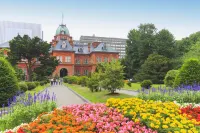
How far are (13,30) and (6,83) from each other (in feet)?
227

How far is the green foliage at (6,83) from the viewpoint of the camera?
1381 centimetres

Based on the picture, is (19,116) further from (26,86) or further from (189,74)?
(26,86)

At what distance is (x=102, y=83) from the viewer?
1834cm

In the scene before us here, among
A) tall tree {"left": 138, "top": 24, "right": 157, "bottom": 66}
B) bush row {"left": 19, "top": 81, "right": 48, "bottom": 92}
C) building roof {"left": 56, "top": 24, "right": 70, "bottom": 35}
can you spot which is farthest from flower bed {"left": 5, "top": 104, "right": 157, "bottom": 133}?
building roof {"left": 56, "top": 24, "right": 70, "bottom": 35}

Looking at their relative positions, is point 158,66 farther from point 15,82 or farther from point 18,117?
point 18,117

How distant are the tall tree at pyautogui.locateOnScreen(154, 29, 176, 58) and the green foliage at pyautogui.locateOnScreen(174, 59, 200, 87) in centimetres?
3591

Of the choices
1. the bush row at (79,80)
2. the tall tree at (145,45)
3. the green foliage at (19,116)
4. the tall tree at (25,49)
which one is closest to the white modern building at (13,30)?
the tall tree at (25,49)

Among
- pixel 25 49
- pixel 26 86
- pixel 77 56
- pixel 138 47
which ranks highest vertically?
pixel 138 47

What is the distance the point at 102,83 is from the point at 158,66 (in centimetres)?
2662

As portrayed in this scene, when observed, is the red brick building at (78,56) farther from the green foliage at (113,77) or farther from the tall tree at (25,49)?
the green foliage at (113,77)

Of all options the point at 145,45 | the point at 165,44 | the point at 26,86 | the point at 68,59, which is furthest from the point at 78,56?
the point at 26,86

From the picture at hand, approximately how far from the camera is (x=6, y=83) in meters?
14.1

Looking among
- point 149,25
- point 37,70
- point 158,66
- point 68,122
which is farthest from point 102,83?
point 149,25

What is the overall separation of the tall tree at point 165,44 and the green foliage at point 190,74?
35909 millimetres
